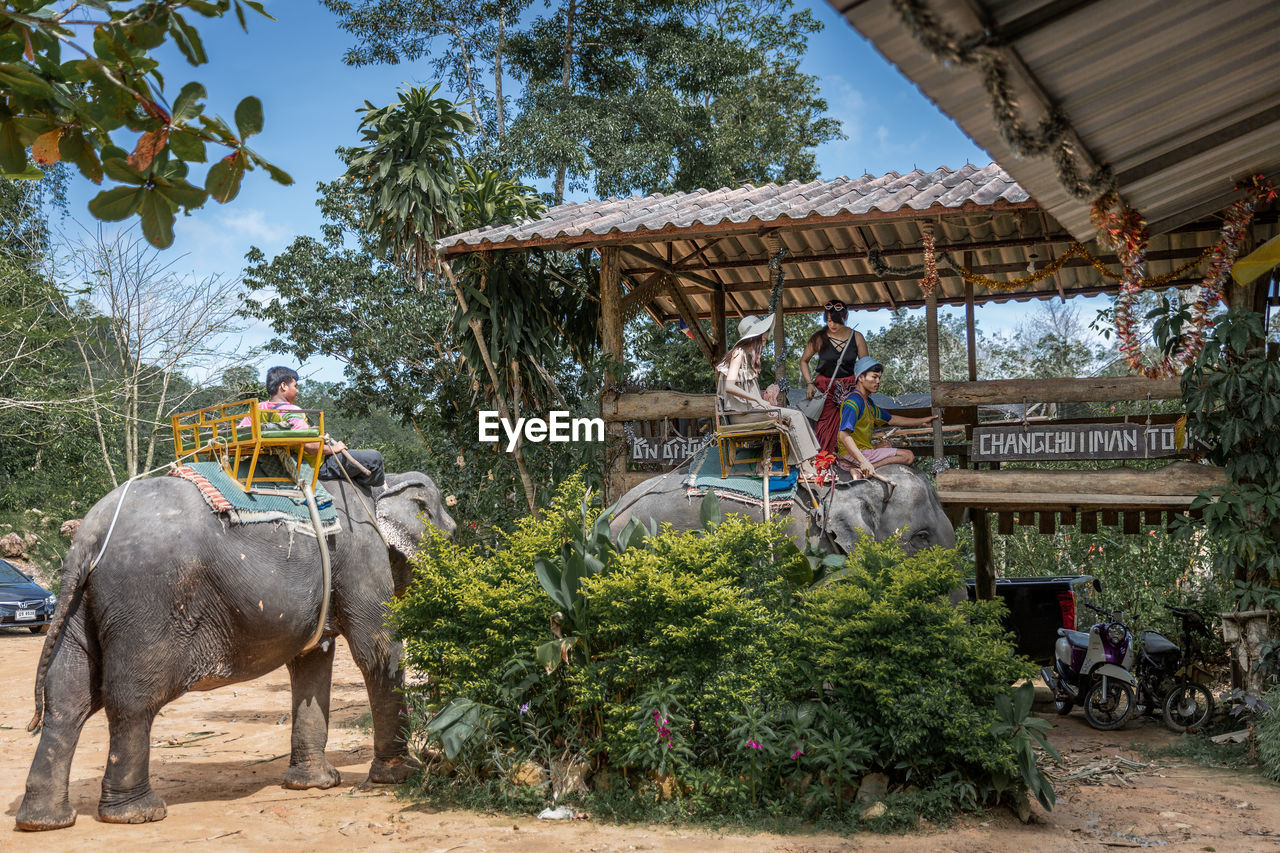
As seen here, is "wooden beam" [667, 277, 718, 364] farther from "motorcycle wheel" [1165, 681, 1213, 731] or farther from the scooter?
"motorcycle wheel" [1165, 681, 1213, 731]

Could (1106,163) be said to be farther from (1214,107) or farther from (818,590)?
(818,590)

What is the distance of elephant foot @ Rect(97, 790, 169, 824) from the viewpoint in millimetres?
5160

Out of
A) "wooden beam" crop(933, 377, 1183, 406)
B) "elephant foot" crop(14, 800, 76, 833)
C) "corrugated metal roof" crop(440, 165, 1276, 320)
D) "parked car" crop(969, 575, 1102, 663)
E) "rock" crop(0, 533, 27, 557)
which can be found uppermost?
"corrugated metal roof" crop(440, 165, 1276, 320)

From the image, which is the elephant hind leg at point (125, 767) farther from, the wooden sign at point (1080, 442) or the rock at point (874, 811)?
the wooden sign at point (1080, 442)

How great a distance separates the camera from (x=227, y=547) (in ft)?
17.8

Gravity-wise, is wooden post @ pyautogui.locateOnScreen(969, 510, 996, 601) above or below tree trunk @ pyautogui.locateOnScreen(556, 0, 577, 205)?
below

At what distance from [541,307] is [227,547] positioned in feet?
18.4

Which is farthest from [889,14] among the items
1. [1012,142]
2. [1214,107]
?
[1214,107]

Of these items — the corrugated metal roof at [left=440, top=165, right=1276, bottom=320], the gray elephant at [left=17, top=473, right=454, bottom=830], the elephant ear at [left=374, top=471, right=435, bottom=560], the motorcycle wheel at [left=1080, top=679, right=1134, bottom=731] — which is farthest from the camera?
the corrugated metal roof at [left=440, top=165, right=1276, bottom=320]

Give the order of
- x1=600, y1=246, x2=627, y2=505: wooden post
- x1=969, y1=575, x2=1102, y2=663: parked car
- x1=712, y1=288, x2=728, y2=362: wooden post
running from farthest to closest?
x1=712, y1=288, x2=728, y2=362: wooden post, x1=969, y1=575, x2=1102, y2=663: parked car, x1=600, y1=246, x2=627, y2=505: wooden post

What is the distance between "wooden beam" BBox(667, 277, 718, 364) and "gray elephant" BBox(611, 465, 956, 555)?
4357mm

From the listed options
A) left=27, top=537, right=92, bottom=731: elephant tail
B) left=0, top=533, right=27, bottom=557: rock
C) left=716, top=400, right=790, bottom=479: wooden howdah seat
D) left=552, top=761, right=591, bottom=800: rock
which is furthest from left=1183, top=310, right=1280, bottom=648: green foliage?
left=0, top=533, right=27, bottom=557: rock

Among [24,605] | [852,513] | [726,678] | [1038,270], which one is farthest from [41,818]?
[24,605]

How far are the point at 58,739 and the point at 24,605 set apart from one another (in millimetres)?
10617
